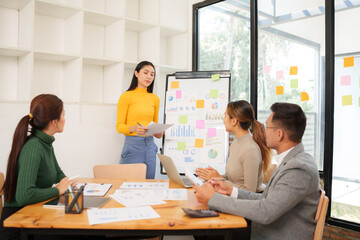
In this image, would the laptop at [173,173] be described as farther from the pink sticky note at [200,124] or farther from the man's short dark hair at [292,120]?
the pink sticky note at [200,124]

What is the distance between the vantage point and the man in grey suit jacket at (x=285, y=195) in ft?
Answer: 4.92

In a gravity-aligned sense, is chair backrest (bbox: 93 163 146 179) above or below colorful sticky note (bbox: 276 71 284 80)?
below

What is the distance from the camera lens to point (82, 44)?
3.40 meters

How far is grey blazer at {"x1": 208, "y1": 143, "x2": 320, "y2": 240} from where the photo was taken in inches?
58.9

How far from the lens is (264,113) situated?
3.50 m

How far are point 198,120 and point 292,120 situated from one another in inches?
74.3

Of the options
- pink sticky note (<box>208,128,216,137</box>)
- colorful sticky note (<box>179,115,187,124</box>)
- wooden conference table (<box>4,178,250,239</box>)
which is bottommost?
wooden conference table (<box>4,178,250,239</box>)

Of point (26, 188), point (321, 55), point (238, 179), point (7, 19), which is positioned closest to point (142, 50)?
point (7, 19)

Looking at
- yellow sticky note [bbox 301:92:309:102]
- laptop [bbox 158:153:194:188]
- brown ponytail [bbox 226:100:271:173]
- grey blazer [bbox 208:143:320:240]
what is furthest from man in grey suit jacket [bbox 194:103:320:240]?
yellow sticky note [bbox 301:92:309:102]

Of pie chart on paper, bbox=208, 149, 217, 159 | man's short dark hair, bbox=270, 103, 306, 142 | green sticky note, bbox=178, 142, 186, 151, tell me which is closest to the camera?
man's short dark hair, bbox=270, 103, 306, 142

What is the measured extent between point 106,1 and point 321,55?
235cm

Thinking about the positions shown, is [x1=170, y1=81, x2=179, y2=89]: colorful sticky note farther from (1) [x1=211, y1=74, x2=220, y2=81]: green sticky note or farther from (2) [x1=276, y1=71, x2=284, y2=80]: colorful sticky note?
(2) [x1=276, y1=71, x2=284, y2=80]: colorful sticky note

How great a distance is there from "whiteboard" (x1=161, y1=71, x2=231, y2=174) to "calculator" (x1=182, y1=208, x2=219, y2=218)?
1.83m

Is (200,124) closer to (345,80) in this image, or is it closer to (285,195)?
(345,80)
